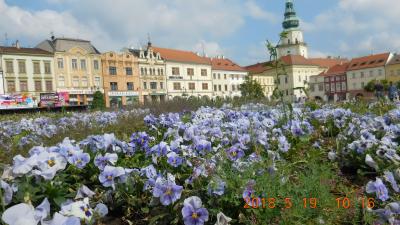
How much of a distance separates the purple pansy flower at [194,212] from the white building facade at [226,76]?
65.6 metres

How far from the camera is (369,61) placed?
73625 millimetres

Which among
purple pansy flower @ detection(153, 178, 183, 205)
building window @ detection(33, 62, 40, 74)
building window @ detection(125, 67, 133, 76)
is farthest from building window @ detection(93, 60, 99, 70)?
purple pansy flower @ detection(153, 178, 183, 205)

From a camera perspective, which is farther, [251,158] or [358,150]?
[358,150]

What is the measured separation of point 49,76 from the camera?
47.5 metres

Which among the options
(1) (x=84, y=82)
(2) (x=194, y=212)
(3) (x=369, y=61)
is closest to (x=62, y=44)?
(1) (x=84, y=82)

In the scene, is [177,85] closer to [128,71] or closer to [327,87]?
[128,71]

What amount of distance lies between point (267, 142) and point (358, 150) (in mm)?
786

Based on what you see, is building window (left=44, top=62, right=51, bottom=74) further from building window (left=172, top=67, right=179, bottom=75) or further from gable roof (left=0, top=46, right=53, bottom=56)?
building window (left=172, top=67, right=179, bottom=75)

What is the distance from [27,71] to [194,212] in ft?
164

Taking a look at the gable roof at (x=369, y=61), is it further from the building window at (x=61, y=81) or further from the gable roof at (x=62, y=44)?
the building window at (x=61, y=81)

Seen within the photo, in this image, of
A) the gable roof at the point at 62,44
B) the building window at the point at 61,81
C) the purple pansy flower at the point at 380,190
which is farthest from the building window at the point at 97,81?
the purple pansy flower at the point at 380,190

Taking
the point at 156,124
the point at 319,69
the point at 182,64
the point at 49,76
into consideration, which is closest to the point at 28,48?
the point at 49,76

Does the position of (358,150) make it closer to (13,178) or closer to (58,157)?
(58,157)

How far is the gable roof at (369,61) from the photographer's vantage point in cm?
7112
